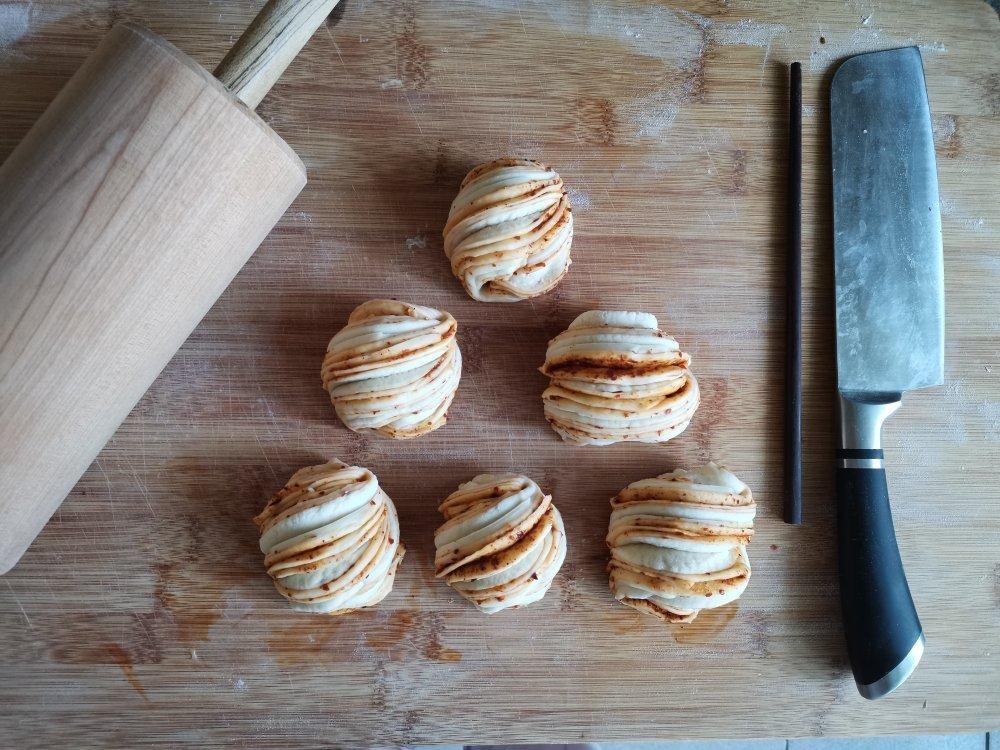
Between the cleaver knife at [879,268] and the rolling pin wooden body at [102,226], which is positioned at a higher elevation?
the rolling pin wooden body at [102,226]

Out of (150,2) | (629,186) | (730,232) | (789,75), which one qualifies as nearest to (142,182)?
(150,2)

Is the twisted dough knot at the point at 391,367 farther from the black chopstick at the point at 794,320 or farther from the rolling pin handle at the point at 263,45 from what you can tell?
the black chopstick at the point at 794,320

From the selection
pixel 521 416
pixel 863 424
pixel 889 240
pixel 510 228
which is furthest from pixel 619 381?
pixel 889 240

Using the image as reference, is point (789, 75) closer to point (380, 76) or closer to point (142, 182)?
point (380, 76)

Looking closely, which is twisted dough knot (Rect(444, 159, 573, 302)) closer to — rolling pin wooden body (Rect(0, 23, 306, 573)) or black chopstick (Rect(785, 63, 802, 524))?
rolling pin wooden body (Rect(0, 23, 306, 573))

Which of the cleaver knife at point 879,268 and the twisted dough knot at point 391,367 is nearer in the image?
the twisted dough knot at point 391,367

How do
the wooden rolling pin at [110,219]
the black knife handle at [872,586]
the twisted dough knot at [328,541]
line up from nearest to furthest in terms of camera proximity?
the wooden rolling pin at [110,219] < the twisted dough knot at [328,541] < the black knife handle at [872,586]

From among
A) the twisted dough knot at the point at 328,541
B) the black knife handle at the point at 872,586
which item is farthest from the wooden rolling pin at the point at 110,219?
the black knife handle at the point at 872,586

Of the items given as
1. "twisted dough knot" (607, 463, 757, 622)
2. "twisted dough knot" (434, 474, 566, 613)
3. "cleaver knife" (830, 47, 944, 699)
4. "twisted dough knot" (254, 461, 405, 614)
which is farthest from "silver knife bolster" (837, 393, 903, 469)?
"twisted dough knot" (254, 461, 405, 614)

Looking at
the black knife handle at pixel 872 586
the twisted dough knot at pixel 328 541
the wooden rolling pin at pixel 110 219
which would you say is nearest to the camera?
the wooden rolling pin at pixel 110 219
